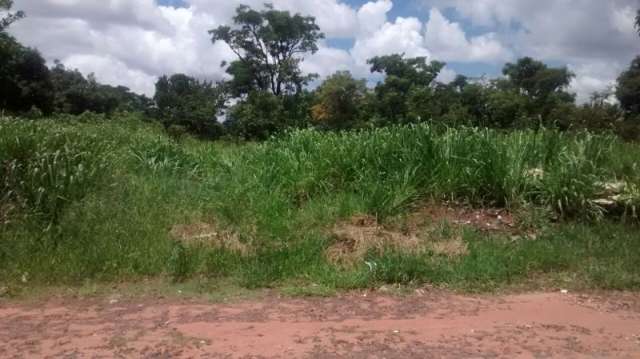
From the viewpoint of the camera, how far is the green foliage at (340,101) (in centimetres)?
3758

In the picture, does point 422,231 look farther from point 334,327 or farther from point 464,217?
point 334,327

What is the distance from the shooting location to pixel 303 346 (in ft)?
15.1

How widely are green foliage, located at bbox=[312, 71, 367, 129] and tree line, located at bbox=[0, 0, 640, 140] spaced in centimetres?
6

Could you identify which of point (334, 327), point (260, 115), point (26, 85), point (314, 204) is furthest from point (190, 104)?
point (334, 327)

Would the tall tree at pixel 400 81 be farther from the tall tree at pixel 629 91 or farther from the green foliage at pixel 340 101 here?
the tall tree at pixel 629 91

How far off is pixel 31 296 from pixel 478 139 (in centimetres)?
583

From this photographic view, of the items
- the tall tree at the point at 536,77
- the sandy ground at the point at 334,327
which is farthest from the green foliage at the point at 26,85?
the sandy ground at the point at 334,327

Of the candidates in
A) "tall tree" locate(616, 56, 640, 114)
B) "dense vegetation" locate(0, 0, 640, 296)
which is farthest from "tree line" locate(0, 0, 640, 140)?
"dense vegetation" locate(0, 0, 640, 296)

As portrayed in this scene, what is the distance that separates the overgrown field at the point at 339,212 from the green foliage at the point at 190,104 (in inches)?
1033

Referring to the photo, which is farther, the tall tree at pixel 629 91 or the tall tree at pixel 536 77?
the tall tree at pixel 536 77

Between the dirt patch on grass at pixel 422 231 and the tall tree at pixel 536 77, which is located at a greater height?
the tall tree at pixel 536 77

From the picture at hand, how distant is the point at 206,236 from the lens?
23.4ft

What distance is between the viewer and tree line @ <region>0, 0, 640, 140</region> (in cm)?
3491

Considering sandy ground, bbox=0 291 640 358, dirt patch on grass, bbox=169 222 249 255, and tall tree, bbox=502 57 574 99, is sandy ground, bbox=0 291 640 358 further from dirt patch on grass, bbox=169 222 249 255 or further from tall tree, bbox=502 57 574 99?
A: tall tree, bbox=502 57 574 99
